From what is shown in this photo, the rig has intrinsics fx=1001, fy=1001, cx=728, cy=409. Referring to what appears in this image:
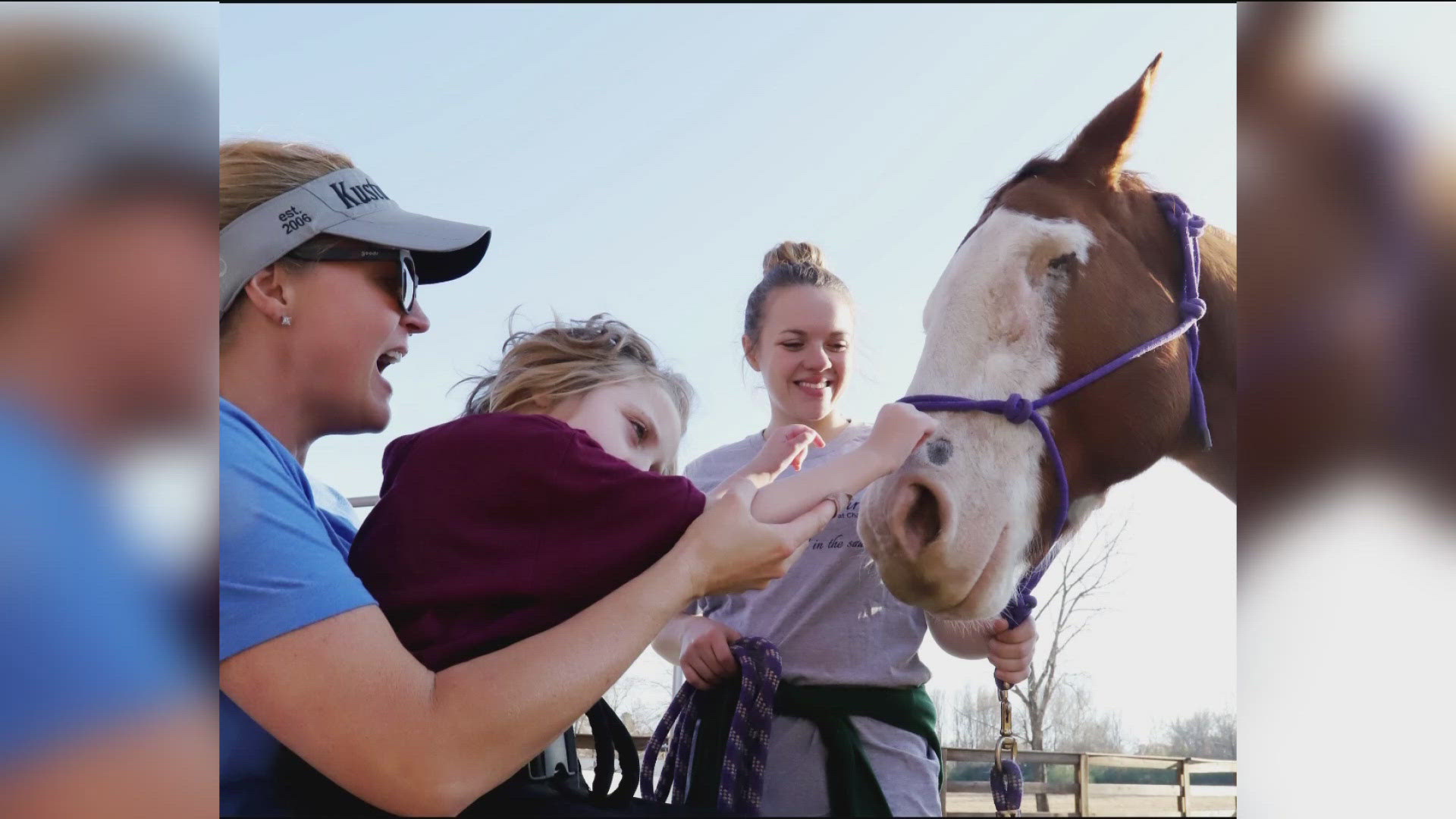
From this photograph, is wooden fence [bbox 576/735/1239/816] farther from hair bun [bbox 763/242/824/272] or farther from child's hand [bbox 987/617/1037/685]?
hair bun [bbox 763/242/824/272]

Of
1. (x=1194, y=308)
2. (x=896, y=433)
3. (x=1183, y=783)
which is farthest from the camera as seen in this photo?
(x=1183, y=783)

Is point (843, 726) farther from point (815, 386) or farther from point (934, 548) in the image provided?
point (815, 386)

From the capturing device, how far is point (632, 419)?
1.69m

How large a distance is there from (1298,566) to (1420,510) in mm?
118

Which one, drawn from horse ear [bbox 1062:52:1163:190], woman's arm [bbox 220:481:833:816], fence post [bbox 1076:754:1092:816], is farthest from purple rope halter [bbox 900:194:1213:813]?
fence post [bbox 1076:754:1092:816]

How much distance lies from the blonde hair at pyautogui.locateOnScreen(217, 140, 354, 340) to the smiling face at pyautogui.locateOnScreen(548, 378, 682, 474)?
1.59ft

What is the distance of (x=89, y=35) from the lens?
0.71 meters

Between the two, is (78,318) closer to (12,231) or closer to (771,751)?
(12,231)

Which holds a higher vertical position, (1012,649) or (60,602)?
(60,602)

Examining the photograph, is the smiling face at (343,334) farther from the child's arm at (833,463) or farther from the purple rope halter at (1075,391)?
the purple rope halter at (1075,391)

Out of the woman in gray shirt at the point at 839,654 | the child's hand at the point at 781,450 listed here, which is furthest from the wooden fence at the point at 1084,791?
the child's hand at the point at 781,450

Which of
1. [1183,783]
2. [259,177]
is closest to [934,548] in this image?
[259,177]

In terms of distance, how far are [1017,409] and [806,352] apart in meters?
0.71

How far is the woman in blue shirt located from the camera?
98cm
